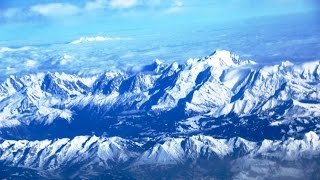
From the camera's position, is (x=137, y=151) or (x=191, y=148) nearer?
(x=191, y=148)

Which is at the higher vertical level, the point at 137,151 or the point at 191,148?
the point at 191,148

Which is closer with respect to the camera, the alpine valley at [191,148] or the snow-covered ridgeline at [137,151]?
the alpine valley at [191,148]

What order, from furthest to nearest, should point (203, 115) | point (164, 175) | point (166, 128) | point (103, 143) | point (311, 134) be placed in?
point (203, 115), point (166, 128), point (103, 143), point (311, 134), point (164, 175)

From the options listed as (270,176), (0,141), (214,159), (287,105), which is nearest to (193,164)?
(214,159)

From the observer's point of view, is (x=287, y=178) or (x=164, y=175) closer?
(x=287, y=178)

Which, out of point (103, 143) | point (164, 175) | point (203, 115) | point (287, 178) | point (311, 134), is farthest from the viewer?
point (203, 115)

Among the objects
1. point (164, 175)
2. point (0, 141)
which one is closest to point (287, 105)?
point (164, 175)

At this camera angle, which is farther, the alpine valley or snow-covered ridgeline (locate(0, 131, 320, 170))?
snow-covered ridgeline (locate(0, 131, 320, 170))

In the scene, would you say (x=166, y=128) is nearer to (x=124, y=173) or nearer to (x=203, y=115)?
(x=203, y=115)

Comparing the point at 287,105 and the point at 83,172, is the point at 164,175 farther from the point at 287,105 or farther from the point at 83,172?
the point at 287,105
